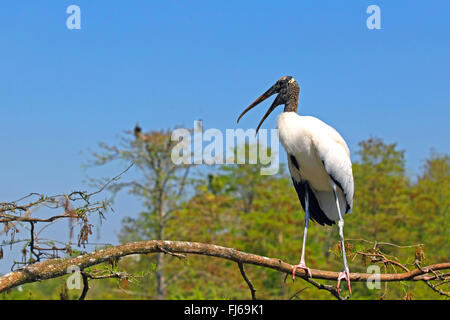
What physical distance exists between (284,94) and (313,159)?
1.17 meters

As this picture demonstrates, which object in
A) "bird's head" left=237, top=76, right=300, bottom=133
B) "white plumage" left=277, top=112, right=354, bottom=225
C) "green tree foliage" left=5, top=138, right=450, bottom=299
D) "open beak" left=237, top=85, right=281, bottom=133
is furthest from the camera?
"green tree foliage" left=5, top=138, right=450, bottom=299

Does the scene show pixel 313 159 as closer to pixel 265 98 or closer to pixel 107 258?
pixel 265 98

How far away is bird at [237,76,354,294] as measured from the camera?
7.25m

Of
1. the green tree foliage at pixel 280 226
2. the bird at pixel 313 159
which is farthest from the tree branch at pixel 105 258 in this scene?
the green tree foliage at pixel 280 226

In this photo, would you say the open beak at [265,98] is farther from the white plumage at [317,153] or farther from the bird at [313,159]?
the white plumage at [317,153]

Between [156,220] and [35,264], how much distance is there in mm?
25518

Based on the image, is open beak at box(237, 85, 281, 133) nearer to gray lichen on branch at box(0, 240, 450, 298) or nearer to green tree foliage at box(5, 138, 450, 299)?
gray lichen on branch at box(0, 240, 450, 298)

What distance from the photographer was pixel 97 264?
17.3 feet

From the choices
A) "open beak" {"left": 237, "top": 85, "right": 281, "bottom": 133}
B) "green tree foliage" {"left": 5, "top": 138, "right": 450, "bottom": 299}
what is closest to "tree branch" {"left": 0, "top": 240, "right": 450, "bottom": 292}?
"open beak" {"left": 237, "top": 85, "right": 281, "bottom": 133}

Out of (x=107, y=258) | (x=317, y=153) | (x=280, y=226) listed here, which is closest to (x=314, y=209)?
(x=317, y=153)

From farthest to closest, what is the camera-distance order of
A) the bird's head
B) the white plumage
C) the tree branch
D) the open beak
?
1. the open beak
2. the bird's head
3. the white plumage
4. the tree branch

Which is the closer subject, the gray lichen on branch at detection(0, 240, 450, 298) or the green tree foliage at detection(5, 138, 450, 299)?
the gray lichen on branch at detection(0, 240, 450, 298)

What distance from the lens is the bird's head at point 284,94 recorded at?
7.89 m
